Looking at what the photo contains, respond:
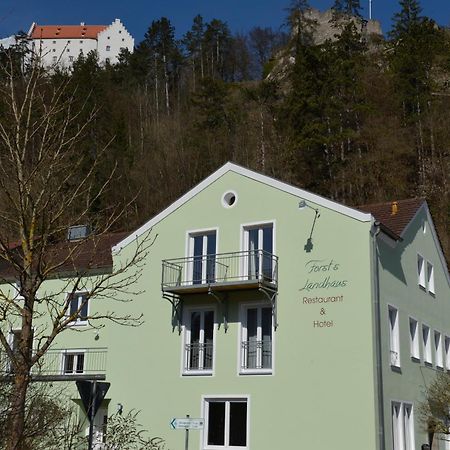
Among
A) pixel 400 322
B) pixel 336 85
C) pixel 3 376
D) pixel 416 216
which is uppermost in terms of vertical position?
pixel 336 85

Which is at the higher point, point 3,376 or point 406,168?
point 406,168

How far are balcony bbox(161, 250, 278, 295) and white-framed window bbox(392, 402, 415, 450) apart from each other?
5166 millimetres

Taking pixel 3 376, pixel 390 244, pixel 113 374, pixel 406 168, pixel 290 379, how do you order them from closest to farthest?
pixel 3 376 → pixel 290 379 → pixel 390 244 → pixel 113 374 → pixel 406 168

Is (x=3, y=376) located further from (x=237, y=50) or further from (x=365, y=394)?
(x=237, y=50)

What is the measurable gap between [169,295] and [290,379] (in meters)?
4.98

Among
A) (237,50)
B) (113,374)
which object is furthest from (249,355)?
(237,50)

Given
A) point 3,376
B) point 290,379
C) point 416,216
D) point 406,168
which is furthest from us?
point 406,168

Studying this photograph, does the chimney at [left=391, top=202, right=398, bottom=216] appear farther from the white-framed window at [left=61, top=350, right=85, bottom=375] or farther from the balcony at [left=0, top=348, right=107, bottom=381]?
the white-framed window at [left=61, top=350, right=85, bottom=375]

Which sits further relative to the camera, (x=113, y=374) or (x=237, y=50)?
(x=237, y=50)

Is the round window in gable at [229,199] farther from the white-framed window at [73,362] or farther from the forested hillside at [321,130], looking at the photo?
the forested hillside at [321,130]

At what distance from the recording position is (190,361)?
73.0 feet

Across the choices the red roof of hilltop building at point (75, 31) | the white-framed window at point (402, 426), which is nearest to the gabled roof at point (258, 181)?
the white-framed window at point (402, 426)

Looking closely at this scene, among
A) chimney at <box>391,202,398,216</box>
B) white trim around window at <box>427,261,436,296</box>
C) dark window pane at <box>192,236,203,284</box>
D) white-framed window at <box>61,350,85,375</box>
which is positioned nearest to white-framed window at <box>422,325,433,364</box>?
white trim around window at <box>427,261,436,296</box>

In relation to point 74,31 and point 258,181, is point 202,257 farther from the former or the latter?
point 74,31
